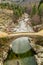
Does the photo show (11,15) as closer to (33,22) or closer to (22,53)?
(33,22)

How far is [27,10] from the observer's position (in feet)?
210

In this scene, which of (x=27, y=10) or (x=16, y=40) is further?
(x=27, y=10)

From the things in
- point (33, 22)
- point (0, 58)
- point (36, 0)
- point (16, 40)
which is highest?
point (0, 58)

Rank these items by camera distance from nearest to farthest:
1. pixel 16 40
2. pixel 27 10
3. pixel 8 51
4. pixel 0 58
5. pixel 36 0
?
pixel 0 58 → pixel 8 51 → pixel 16 40 → pixel 27 10 → pixel 36 0

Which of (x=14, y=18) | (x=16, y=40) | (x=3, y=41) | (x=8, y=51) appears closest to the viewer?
(x=8, y=51)

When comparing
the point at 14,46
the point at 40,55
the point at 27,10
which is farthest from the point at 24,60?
the point at 27,10

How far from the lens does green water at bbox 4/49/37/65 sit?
19.8 m

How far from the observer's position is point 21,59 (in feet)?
68.8

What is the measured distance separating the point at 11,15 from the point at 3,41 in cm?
2514

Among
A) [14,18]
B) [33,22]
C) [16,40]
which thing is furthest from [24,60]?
[14,18]

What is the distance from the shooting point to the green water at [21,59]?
1976 cm

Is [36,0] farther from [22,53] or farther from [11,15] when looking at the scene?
[22,53]

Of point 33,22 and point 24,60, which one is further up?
point 24,60

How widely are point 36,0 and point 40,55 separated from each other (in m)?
56.5
